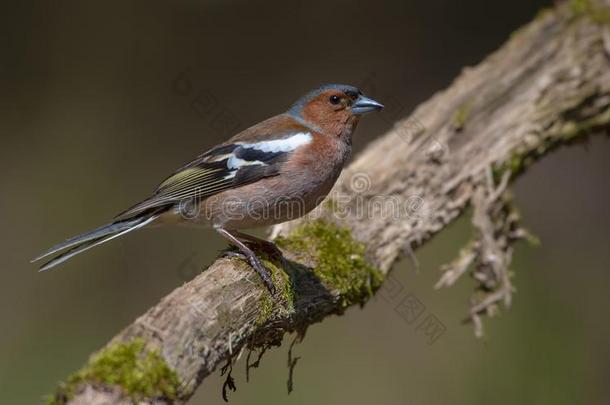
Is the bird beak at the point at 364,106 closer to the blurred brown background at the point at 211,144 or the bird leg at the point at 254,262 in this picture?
the bird leg at the point at 254,262

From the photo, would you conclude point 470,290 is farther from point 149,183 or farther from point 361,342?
point 149,183

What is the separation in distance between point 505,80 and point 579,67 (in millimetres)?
498

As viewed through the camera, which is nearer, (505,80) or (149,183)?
(505,80)

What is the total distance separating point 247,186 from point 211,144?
4.10m

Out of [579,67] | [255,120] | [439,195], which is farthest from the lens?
[255,120]

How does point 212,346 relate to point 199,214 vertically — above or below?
below

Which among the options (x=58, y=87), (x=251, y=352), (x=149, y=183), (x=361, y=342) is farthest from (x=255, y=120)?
(x=251, y=352)

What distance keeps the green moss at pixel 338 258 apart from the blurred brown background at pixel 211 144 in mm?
2115

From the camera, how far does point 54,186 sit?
739 centimetres

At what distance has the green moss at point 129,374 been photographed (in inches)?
92.3

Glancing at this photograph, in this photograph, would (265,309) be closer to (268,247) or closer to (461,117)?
(268,247)

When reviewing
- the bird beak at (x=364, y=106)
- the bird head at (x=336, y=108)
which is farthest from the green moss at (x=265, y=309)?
the bird beak at (x=364, y=106)

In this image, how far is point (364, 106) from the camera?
414 cm

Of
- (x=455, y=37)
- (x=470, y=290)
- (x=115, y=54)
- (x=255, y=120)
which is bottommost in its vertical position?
(x=470, y=290)
